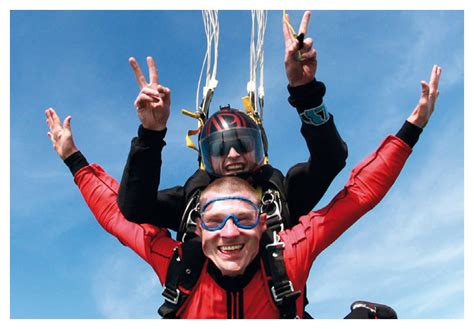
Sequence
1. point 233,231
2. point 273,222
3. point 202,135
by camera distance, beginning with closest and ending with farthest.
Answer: point 233,231, point 273,222, point 202,135

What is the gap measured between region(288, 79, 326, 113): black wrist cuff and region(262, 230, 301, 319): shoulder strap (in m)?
0.74

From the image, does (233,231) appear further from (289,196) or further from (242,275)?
(289,196)

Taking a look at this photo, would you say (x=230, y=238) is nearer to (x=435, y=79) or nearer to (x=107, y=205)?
(x=107, y=205)

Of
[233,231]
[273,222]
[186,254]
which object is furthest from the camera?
[273,222]

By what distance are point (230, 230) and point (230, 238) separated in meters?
0.04

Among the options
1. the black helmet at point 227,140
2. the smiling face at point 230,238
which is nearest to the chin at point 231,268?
the smiling face at point 230,238

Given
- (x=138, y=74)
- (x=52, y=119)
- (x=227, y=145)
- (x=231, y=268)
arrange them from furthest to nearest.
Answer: (x=52, y=119)
(x=227, y=145)
(x=138, y=74)
(x=231, y=268)

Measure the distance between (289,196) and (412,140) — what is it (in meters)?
0.77

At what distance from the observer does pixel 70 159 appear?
2.99m

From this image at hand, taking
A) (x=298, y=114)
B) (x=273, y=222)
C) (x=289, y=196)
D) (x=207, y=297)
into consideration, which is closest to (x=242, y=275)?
(x=207, y=297)

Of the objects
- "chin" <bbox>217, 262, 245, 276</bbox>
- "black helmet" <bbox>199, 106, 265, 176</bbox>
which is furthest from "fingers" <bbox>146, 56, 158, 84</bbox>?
"chin" <bbox>217, 262, 245, 276</bbox>

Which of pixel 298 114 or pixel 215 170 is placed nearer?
pixel 298 114

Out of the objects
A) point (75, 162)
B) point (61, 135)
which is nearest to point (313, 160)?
point (75, 162)

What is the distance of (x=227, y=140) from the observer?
2.81 meters
